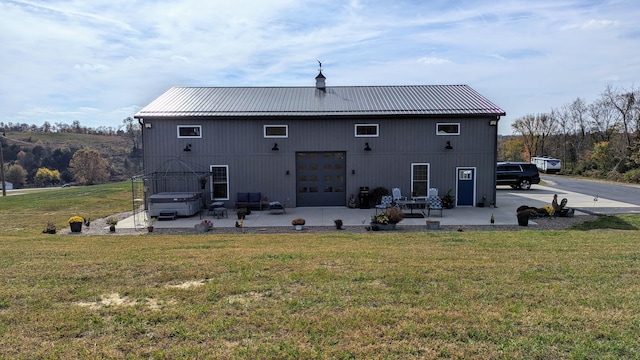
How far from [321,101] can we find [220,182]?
5553 millimetres

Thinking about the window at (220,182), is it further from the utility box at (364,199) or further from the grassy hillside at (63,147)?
the grassy hillside at (63,147)

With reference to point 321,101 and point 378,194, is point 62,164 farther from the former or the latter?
point 378,194

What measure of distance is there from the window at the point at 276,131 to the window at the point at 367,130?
2.94 m

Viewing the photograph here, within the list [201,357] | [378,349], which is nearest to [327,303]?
[378,349]

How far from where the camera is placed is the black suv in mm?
23292

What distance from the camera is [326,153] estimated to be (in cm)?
1619

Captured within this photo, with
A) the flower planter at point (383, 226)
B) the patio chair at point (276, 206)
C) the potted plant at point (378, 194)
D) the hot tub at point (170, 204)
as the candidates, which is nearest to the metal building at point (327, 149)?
the potted plant at point (378, 194)

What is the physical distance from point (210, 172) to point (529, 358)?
1404cm

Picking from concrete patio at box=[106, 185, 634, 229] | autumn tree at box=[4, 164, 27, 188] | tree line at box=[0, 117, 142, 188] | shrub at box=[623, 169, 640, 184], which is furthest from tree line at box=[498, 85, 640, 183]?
autumn tree at box=[4, 164, 27, 188]

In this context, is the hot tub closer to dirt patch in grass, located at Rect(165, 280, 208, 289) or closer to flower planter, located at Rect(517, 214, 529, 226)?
dirt patch in grass, located at Rect(165, 280, 208, 289)

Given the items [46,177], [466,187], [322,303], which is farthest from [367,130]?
[46,177]

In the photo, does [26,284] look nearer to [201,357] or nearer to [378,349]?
[201,357]

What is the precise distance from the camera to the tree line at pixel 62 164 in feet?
171

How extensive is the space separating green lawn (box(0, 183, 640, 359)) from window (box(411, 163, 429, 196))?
29.0 feet
